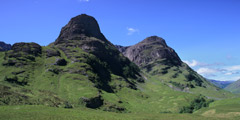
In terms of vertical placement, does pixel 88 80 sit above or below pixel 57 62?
below

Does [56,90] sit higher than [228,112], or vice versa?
[56,90]

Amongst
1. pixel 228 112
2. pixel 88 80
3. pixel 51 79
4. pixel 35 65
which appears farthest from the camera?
pixel 35 65

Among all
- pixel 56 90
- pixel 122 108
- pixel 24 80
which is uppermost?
pixel 24 80

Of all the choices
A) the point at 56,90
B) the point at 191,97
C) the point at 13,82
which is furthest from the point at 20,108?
the point at 191,97

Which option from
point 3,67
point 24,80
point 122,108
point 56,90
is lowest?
point 122,108

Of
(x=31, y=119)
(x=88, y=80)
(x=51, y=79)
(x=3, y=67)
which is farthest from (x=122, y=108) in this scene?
(x=3, y=67)

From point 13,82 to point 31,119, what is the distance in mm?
97113

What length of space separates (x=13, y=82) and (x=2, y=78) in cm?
1416

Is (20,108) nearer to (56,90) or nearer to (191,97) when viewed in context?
(56,90)

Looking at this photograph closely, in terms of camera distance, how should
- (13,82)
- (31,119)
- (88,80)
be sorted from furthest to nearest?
(88,80)
(13,82)
(31,119)

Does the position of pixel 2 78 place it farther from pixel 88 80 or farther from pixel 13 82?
pixel 88 80

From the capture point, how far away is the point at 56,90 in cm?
14438

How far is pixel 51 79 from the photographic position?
163 m

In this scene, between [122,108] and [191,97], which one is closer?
[122,108]
